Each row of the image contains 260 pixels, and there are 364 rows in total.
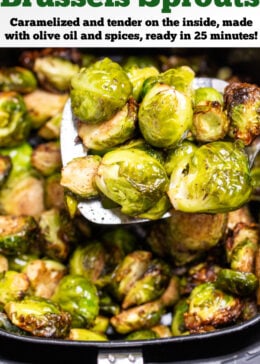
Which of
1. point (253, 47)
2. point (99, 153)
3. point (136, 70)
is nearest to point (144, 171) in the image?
point (99, 153)

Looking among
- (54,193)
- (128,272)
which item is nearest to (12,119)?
(54,193)

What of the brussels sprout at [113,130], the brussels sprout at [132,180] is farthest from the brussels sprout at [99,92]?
the brussels sprout at [132,180]

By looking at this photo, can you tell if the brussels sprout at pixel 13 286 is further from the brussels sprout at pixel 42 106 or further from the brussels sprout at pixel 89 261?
the brussels sprout at pixel 42 106

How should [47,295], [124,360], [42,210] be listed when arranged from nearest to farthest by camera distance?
[124,360]
[47,295]
[42,210]

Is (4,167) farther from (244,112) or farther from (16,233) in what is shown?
(244,112)

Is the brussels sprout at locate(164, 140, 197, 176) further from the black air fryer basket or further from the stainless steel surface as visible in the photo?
the black air fryer basket

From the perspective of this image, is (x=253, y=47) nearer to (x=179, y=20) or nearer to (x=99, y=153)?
(x=179, y=20)

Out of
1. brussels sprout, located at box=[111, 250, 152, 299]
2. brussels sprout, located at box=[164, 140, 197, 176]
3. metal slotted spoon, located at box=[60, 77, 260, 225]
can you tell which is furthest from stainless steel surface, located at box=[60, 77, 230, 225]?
brussels sprout, located at box=[111, 250, 152, 299]
